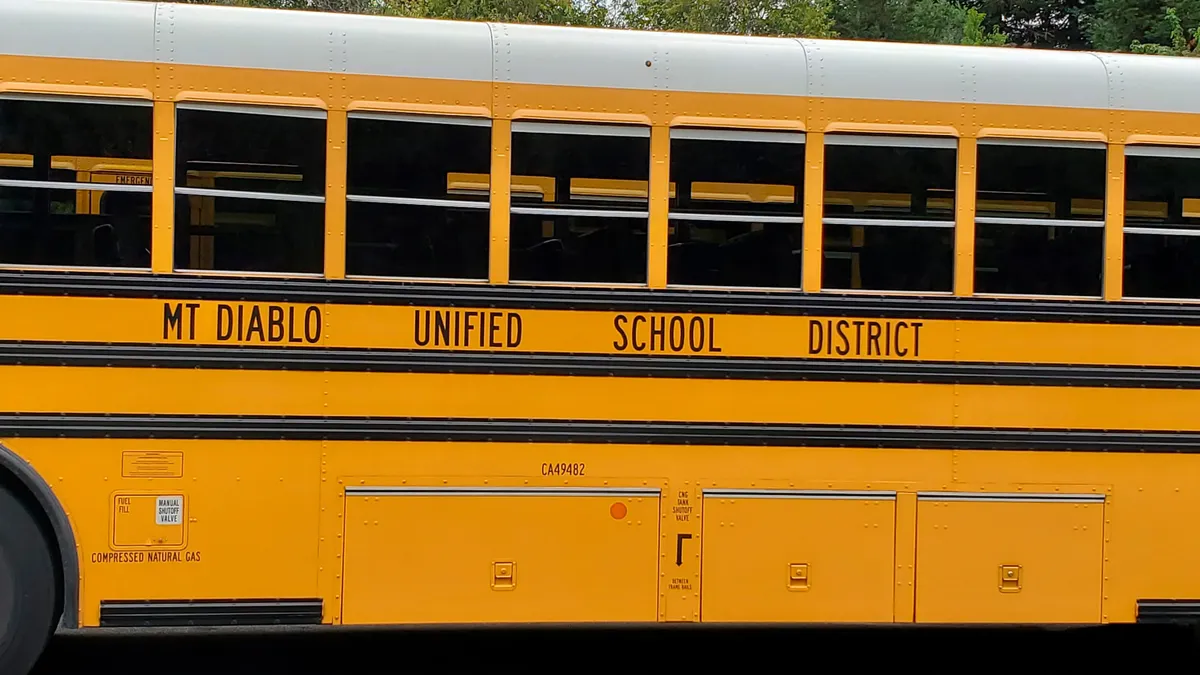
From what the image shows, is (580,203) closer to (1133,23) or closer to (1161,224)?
(1161,224)

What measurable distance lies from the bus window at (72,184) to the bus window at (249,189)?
171 millimetres

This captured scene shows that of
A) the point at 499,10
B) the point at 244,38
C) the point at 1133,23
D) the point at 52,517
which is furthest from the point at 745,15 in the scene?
the point at 52,517

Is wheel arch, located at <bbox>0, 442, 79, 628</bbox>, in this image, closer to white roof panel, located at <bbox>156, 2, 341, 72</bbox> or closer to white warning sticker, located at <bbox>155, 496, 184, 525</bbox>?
white warning sticker, located at <bbox>155, 496, 184, 525</bbox>

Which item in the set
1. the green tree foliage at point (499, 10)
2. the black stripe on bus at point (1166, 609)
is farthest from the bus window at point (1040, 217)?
the green tree foliage at point (499, 10)

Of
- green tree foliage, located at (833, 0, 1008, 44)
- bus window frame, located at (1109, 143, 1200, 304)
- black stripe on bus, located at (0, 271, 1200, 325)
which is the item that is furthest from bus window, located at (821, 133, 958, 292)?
green tree foliage, located at (833, 0, 1008, 44)

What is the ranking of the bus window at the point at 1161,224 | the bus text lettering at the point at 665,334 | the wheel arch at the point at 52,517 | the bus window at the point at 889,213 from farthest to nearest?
the bus window at the point at 1161,224 → the bus window at the point at 889,213 → the bus text lettering at the point at 665,334 → the wheel arch at the point at 52,517

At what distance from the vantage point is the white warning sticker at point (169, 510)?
15.3 ft

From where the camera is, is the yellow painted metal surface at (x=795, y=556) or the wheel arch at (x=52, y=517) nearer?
the wheel arch at (x=52, y=517)

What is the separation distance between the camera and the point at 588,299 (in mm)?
4895

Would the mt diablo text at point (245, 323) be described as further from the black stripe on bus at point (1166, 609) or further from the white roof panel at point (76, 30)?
the black stripe on bus at point (1166, 609)

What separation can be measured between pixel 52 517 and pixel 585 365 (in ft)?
7.49

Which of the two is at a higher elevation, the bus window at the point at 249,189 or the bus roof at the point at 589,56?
the bus roof at the point at 589,56

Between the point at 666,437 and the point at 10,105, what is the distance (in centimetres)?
306

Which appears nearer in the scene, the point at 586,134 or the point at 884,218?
the point at 586,134
